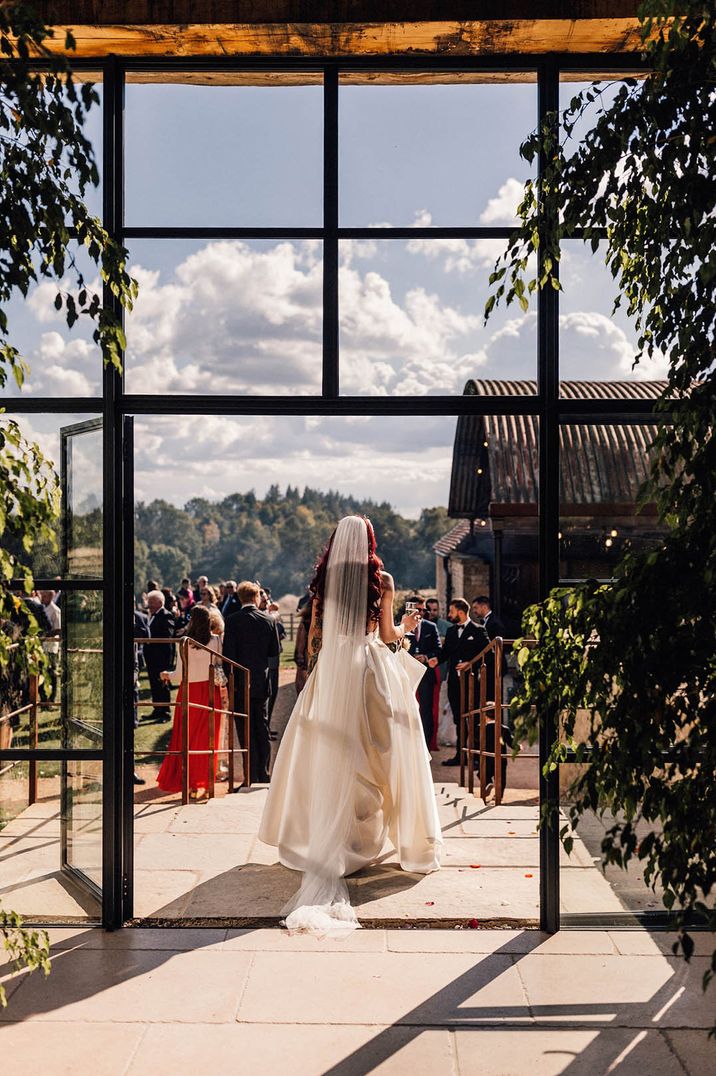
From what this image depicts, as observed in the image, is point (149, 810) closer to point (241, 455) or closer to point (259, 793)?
point (259, 793)

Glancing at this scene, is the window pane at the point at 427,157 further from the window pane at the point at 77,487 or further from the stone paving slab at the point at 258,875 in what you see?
the stone paving slab at the point at 258,875

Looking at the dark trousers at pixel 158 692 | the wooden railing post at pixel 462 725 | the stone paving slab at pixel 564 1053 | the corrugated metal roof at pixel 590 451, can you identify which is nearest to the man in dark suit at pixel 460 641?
the wooden railing post at pixel 462 725

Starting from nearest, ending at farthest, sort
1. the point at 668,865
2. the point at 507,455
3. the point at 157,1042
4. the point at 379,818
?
the point at 668,865 < the point at 157,1042 < the point at 507,455 < the point at 379,818

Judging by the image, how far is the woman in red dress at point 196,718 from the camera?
7.50 meters

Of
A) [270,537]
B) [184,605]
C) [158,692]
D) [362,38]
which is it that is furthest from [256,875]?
[270,537]

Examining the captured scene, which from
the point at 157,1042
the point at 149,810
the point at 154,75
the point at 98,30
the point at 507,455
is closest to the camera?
the point at 157,1042

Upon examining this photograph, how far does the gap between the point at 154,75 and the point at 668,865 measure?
3.76 m

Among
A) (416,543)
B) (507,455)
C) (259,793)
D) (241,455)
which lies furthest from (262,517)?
(507,455)

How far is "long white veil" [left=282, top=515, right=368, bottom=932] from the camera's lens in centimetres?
494

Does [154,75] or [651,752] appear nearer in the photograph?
[651,752]

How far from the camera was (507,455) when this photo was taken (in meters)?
4.72

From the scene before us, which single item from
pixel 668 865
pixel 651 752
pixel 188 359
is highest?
pixel 188 359

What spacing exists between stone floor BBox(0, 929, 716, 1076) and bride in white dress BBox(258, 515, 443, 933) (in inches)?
39.9

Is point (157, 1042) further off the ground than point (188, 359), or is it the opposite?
point (188, 359)
